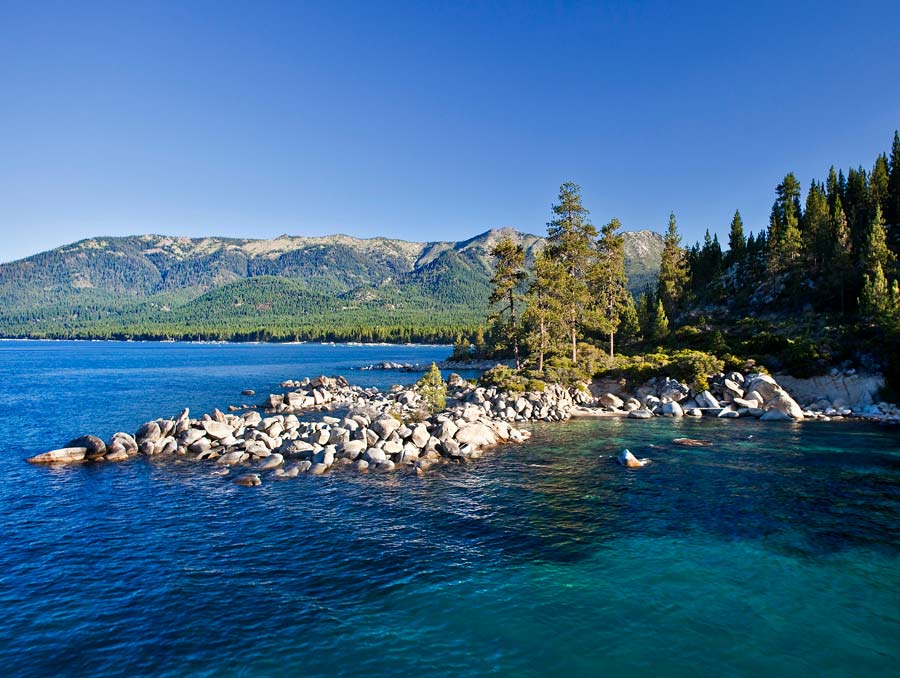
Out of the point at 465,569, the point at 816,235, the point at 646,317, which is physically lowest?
the point at 465,569

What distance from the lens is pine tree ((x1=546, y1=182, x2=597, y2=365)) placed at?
63.7 metres

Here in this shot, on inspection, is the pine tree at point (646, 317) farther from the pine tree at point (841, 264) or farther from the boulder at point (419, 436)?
the boulder at point (419, 436)

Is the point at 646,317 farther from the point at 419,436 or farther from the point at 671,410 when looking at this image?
the point at 419,436

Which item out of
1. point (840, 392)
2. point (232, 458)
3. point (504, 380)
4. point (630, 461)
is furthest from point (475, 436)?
point (840, 392)

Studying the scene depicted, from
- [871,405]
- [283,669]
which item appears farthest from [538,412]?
[283,669]

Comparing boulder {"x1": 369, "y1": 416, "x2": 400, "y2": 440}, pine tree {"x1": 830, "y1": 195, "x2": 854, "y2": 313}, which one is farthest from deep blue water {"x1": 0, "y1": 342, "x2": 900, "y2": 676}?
pine tree {"x1": 830, "y1": 195, "x2": 854, "y2": 313}

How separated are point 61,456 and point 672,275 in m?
95.0

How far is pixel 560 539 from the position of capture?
1998cm

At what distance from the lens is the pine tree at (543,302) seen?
199 ft

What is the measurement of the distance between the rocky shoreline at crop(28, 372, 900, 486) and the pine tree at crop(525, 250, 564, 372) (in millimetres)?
8568

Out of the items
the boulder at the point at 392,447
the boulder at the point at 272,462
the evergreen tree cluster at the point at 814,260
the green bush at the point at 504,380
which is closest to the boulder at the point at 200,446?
the boulder at the point at 272,462

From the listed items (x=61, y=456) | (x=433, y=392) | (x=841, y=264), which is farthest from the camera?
(x=841, y=264)

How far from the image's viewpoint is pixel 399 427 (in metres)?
35.9

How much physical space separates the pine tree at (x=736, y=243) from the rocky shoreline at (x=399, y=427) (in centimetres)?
5884
